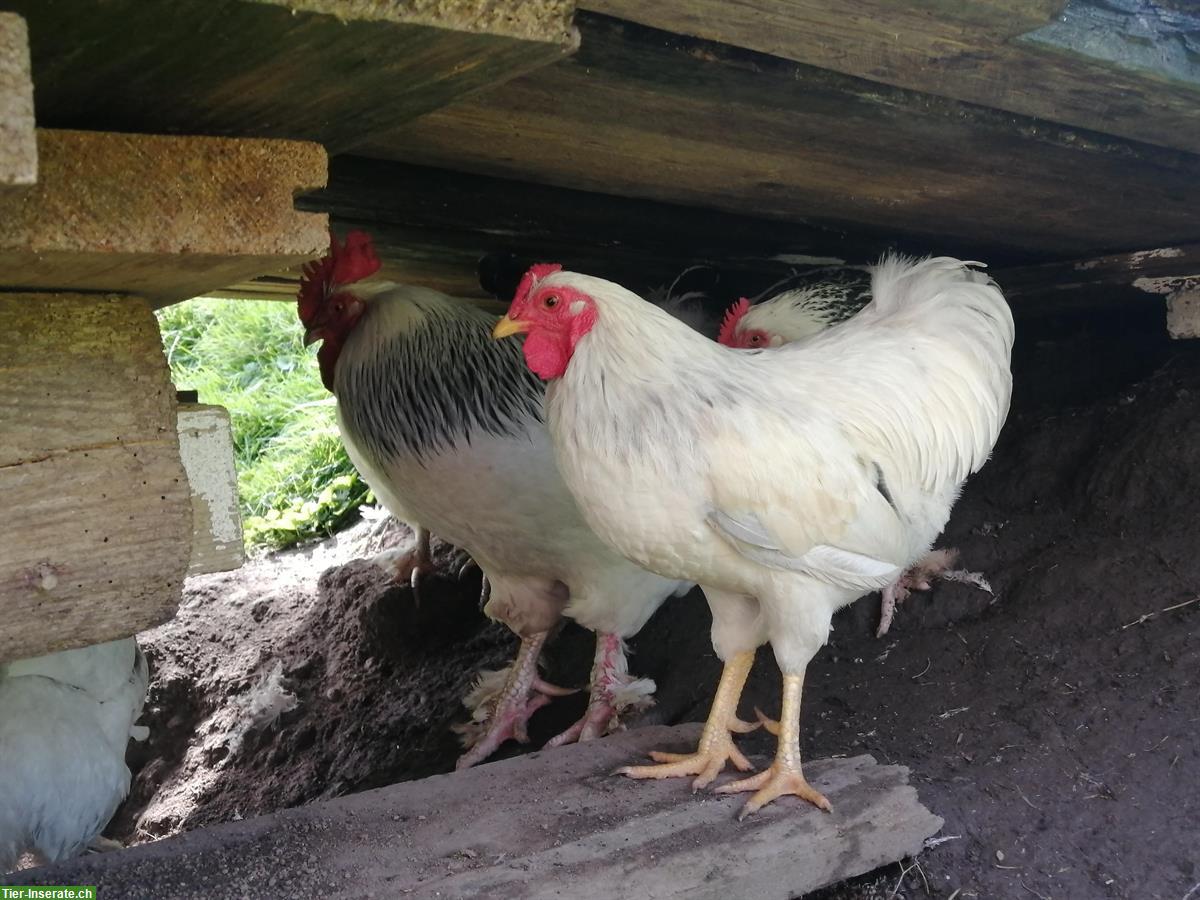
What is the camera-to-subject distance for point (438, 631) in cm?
448

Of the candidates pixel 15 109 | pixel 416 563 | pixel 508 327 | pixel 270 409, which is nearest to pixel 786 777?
pixel 508 327

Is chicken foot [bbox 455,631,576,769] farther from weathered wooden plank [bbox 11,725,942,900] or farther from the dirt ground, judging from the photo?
weathered wooden plank [bbox 11,725,942,900]

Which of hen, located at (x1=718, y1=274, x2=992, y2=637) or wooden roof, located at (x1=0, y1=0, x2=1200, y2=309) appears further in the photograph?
hen, located at (x1=718, y1=274, x2=992, y2=637)

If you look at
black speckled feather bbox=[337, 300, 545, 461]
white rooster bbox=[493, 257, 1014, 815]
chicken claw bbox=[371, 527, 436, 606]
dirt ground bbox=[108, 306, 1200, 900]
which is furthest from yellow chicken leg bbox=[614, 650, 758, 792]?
chicken claw bbox=[371, 527, 436, 606]

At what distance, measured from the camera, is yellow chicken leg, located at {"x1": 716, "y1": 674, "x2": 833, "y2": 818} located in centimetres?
216

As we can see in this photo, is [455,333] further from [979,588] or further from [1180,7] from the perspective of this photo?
[1180,7]

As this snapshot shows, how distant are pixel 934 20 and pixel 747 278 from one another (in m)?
2.61

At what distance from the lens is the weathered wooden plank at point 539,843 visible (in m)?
1.75

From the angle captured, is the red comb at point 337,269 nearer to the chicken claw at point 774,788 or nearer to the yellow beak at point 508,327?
the yellow beak at point 508,327

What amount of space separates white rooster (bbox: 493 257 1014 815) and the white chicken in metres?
1.34

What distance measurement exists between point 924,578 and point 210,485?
7.90ft

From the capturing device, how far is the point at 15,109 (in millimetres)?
997

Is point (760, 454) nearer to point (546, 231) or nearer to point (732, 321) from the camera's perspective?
point (732, 321)

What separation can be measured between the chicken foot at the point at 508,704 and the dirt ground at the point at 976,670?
0.10 meters
